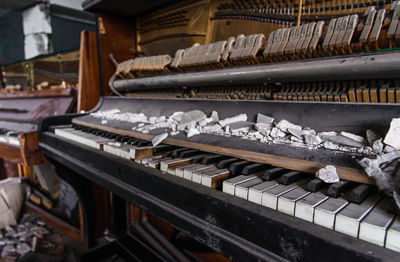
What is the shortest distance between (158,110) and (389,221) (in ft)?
4.57

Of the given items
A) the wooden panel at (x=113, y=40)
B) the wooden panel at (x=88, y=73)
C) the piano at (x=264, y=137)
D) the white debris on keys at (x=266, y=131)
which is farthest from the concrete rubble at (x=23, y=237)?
the white debris on keys at (x=266, y=131)

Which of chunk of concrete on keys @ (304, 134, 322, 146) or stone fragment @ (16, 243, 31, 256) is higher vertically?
chunk of concrete on keys @ (304, 134, 322, 146)

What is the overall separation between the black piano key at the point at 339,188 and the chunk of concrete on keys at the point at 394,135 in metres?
0.16

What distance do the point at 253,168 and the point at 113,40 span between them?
2.22m

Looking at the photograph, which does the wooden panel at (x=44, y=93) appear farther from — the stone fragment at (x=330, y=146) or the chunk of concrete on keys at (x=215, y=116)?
the stone fragment at (x=330, y=146)

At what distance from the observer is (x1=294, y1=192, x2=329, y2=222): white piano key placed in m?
0.55

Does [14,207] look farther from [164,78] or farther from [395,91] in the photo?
[395,91]

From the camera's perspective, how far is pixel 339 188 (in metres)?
0.60

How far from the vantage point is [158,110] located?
1664 millimetres

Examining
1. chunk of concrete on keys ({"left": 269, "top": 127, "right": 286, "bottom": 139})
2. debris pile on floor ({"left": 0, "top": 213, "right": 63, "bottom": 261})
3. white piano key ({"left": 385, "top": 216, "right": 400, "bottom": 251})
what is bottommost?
debris pile on floor ({"left": 0, "top": 213, "right": 63, "bottom": 261})

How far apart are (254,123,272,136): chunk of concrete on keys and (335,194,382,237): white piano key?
1.47 feet

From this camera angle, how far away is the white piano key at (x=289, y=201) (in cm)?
58

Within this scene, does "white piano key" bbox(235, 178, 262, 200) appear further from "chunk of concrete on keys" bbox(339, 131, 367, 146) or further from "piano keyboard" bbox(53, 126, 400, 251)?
"chunk of concrete on keys" bbox(339, 131, 367, 146)

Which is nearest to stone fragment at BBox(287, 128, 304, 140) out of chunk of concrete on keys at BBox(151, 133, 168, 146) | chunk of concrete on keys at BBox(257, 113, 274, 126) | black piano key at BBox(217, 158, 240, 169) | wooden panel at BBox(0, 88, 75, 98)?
chunk of concrete on keys at BBox(257, 113, 274, 126)
